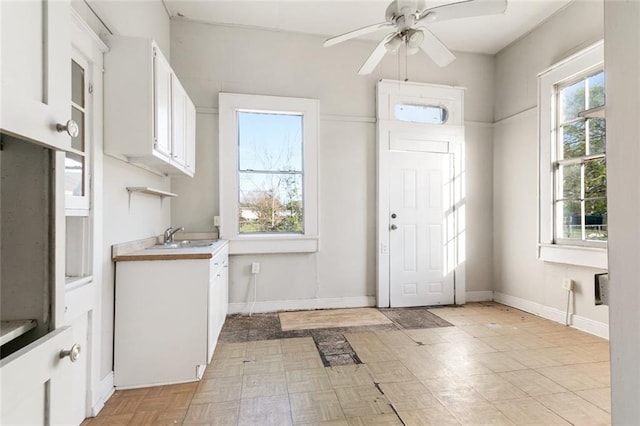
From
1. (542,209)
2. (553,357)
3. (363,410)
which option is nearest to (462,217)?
(542,209)

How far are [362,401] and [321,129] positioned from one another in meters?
2.92

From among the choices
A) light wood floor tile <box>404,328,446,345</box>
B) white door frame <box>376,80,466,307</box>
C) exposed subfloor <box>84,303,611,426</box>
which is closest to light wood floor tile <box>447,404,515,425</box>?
exposed subfloor <box>84,303,611,426</box>

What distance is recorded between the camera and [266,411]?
6.33 feet

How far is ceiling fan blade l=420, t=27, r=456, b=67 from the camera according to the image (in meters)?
2.45

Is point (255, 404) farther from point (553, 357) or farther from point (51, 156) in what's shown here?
point (553, 357)

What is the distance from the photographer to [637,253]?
1.82 ft

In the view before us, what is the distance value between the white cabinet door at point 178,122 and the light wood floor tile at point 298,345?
186 centimetres

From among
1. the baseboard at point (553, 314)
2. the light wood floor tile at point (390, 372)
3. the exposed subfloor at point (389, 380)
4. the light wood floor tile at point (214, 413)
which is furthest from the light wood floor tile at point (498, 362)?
the light wood floor tile at point (214, 413)

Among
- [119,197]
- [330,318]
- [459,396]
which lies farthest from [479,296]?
[119,197]

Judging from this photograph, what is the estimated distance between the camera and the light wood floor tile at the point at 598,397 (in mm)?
1975

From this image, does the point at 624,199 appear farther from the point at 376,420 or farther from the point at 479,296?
the point at 479,296

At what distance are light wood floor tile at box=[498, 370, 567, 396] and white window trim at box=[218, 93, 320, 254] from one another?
223 centimetres

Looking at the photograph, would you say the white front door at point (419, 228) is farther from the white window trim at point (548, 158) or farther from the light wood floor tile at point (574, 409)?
the light wood floor tile at point (574, 409)

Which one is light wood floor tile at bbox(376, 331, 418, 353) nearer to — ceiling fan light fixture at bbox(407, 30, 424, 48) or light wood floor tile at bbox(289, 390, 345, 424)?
light wood floor tile at bbox(289, 390, 345, 424)
